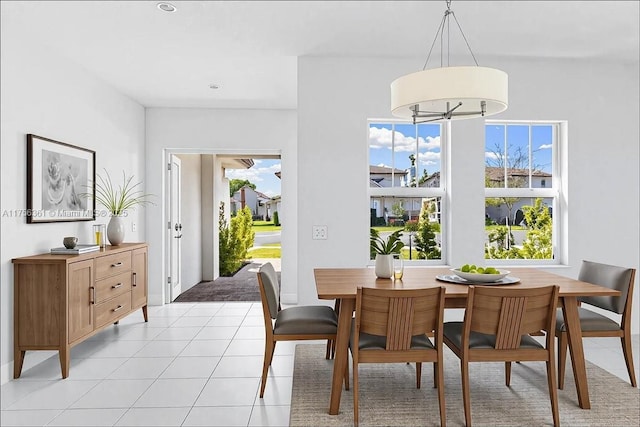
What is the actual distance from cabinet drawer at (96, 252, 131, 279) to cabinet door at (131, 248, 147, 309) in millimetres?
148

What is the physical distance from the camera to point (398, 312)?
2.32 meters

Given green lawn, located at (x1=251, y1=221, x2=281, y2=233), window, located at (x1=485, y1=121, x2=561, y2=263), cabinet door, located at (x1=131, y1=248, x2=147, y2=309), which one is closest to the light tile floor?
cabinet door, located at (x1=131, y1=248, x2=147, y2=309)

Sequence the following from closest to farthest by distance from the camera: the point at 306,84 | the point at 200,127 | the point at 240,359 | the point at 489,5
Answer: the point at 489,5 → the point at 240,359 → the point at 306,84 → the point at 200,127

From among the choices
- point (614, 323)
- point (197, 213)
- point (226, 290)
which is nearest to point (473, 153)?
point (614, 323)

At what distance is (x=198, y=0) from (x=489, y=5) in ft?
6.49

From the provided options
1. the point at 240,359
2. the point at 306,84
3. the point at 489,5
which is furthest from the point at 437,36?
the point at 240,359

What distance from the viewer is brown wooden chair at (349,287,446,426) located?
2.31 meters

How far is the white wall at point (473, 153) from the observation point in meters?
4.02

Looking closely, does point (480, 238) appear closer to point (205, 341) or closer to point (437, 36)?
point (437, 36)

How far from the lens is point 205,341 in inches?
159

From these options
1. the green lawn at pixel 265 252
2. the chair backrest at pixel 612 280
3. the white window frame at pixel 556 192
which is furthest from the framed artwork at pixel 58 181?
the green lawn at pixel 265 252

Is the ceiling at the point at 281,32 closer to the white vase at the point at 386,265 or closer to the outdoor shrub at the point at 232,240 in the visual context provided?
the white vase at the point at 386,265

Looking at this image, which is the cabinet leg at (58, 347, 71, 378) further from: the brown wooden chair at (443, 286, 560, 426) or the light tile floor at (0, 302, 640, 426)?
the brown wooden chair at (443, 286, 560, 426)

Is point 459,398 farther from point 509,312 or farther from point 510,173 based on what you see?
point 510,173
